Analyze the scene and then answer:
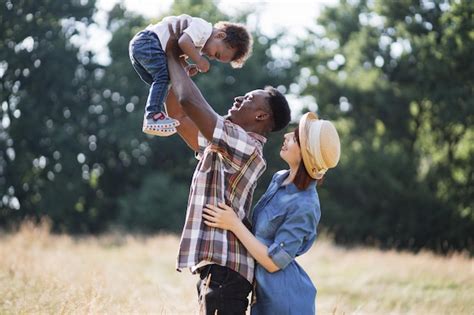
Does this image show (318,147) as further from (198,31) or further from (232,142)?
(198,31)

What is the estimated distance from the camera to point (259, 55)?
2916 centimetres

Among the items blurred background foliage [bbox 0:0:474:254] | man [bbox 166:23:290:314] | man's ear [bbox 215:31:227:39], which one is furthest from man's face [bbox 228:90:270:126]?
blurred background foliage [bbox 0:0:474:254]

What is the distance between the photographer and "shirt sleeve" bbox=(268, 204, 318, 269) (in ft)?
11.8

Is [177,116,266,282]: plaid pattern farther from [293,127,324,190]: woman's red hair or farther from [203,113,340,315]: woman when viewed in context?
[293,127,324,190]: woman's red hair

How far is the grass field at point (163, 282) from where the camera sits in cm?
504

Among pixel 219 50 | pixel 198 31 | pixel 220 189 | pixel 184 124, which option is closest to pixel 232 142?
pixel 220 189

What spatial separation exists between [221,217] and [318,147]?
64cm

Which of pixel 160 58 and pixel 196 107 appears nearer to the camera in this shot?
pixel 196 107

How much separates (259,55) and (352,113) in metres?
4.52

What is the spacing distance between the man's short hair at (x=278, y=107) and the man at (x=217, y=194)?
0.30ft

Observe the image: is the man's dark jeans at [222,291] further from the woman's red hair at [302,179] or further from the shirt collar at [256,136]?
the shirt collar at [256,136]

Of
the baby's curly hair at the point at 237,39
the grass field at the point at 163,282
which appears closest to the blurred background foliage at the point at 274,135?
the grass field at the point at 163,282

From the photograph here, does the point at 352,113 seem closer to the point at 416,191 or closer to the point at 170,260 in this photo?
the point at 416,191

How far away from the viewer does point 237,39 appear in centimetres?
463
